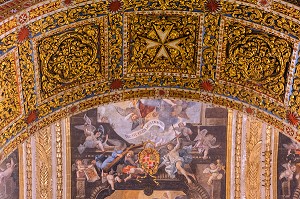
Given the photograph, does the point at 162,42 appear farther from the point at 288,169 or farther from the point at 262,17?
the point at 288,169

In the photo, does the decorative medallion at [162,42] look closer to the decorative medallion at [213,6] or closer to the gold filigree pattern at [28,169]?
the decorative medallion at [213,6]

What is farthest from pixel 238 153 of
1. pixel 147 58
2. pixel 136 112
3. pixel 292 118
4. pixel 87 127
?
pixel 147 58

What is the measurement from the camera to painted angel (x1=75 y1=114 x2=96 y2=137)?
80.5 feet

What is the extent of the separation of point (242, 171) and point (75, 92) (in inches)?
333

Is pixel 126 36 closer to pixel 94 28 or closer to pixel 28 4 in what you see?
pixel 94 28

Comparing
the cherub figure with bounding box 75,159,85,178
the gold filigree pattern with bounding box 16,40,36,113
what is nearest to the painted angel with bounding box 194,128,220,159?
the cherub figure with bounding box 75,159,85,178

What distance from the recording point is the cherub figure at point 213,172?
25.2 metres

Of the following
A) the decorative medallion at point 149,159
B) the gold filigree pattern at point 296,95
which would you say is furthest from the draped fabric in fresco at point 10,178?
the gold filigree pattern at point 296,95

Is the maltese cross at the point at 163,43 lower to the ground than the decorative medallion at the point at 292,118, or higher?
higher

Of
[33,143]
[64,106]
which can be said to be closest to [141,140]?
[33,143]

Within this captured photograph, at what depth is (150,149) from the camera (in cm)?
2508

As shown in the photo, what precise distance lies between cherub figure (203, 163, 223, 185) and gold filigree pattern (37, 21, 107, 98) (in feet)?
25.8

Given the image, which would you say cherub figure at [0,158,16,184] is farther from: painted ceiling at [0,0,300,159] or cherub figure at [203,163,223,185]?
painted ceiling at [0,0,300,159]

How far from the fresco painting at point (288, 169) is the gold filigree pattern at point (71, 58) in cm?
821
